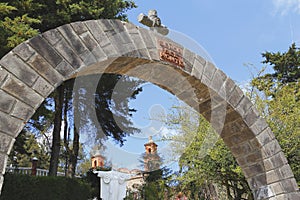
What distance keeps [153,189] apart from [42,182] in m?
3.48

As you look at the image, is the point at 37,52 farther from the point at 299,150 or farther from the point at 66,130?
the point at 66,130

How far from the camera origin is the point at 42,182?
6352 millimetres


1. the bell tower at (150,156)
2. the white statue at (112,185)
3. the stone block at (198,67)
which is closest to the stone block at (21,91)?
the stone block at (198,67)

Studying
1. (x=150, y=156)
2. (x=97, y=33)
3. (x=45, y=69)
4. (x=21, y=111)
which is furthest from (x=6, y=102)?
(x=150, y=156)

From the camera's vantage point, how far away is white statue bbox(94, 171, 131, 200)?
6422mm

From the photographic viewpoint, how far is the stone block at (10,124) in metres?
1.80

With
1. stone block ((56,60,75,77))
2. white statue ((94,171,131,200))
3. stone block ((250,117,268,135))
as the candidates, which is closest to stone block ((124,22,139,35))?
stone block ((56,60,75,77))

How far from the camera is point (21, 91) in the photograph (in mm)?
1900

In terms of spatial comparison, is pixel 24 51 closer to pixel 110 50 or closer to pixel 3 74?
pixel 3 74

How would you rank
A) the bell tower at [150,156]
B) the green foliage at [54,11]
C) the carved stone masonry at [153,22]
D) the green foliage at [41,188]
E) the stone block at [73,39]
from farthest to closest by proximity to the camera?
the bell tower at [150,156], the green foliage at [41,188], the green foliage at [54,11], the carved stone masonry at [153,22], the stone block at [73,39]

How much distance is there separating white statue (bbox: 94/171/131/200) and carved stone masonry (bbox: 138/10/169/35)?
165 inches

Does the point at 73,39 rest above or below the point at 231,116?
above

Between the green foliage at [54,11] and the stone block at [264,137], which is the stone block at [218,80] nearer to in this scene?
the stone block at [264,137]

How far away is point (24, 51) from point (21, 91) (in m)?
0.25
